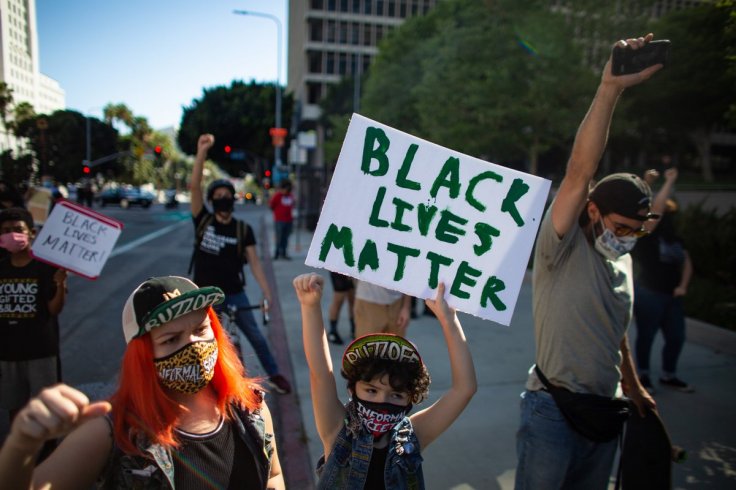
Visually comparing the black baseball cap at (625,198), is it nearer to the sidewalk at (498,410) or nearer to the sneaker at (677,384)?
the sidewalk at (498,410)

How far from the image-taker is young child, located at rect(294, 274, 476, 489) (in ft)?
5.44

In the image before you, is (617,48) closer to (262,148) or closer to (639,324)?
(639,324)

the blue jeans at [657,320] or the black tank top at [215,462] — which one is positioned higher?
the black tank top at [215,462]

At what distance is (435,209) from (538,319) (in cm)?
77

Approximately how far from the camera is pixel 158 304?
150 centimetres

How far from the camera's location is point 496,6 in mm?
14234

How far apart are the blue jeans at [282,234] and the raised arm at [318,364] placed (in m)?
10.7

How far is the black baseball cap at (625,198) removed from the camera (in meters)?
2.08

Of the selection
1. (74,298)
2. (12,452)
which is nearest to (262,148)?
(74,298)

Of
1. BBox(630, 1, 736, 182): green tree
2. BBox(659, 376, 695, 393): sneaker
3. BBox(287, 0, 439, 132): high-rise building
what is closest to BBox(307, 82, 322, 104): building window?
BBox(287, 0, 439, 132): high-rise building

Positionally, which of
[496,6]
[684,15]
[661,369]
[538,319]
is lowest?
[661,369]

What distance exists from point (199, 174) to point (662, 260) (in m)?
4.12

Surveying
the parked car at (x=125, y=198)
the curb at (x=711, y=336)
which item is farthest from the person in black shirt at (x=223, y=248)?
the parked car at (x=125, y=198)

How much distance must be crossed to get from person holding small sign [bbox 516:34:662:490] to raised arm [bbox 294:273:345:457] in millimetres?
928
